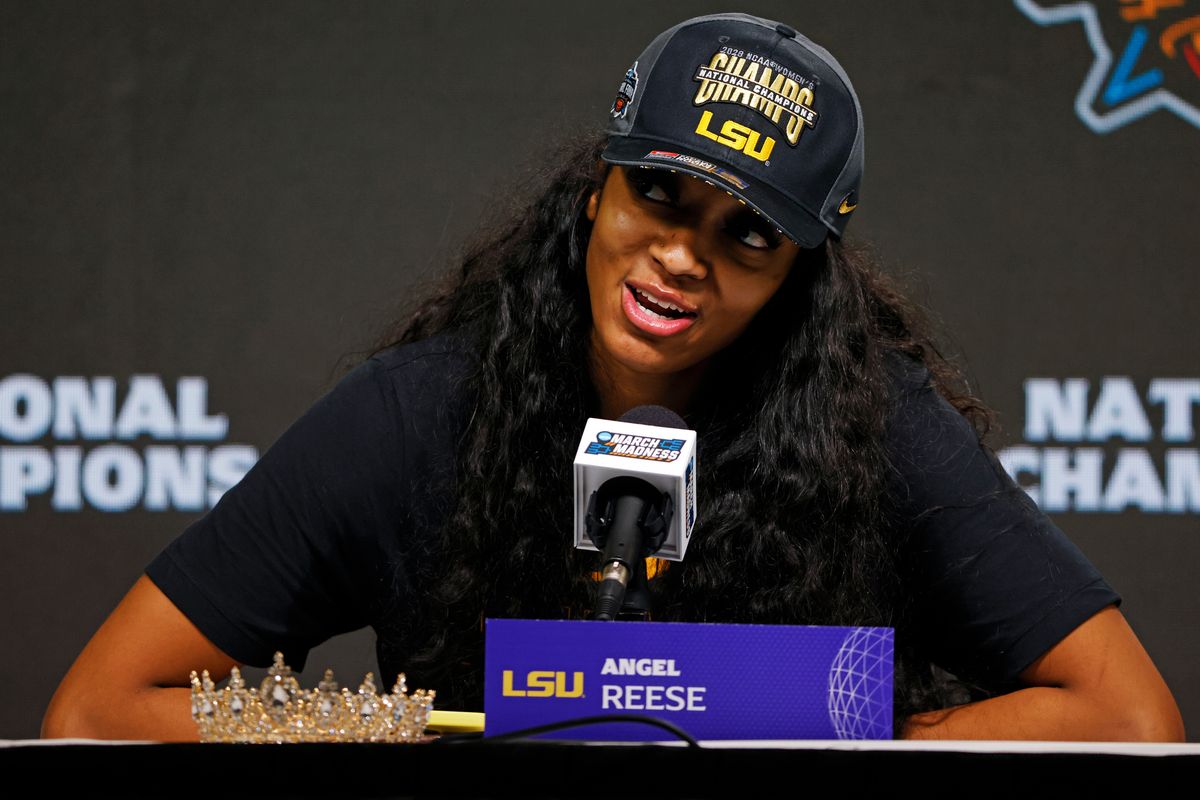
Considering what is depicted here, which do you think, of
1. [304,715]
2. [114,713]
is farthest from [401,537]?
[304,715]

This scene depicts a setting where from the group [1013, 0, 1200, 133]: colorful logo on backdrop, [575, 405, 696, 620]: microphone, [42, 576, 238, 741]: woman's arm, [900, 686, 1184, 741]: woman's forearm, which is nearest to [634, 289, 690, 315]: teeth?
[575, 405, 696, 620]: microphone

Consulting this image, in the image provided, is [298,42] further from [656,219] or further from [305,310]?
[656,219]

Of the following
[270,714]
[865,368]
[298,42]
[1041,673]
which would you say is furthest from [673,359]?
[298,42]

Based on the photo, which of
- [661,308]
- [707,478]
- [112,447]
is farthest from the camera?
[112,447]

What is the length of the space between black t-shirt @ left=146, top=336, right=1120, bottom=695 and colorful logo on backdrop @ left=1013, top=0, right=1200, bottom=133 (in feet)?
4.60

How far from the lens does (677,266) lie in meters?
1.48

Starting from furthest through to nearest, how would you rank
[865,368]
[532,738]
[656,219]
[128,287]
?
[128,287] < [865,368] < [656,219] < [532,738]

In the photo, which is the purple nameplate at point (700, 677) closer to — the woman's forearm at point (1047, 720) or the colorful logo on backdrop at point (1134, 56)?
the woman's forearm at point (1047, 720)

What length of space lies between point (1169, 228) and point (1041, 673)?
1567 millimetres

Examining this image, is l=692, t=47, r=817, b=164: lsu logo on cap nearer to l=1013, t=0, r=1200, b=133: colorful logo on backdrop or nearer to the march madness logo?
the march madness logo

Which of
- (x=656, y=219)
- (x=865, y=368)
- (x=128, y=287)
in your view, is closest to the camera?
(x=656, y=219)

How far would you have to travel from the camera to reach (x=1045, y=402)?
275 centimetres

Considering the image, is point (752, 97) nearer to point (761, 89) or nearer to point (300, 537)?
point (761, 89)

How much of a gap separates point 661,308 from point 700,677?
0.58m
